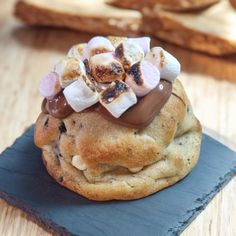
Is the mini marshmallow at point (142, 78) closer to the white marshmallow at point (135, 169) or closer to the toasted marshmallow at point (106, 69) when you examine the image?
the toasted marshmallow at point (106, 69)

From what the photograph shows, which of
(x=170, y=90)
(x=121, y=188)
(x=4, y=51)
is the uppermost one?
(x=170, y=90)

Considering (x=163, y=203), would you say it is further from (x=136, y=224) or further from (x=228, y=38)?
(x=228, y=38)

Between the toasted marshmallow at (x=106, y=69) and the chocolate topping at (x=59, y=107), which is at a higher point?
the toasted marshmallow at (x=106, y=69)

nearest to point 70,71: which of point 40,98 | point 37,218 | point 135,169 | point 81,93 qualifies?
point 81,93

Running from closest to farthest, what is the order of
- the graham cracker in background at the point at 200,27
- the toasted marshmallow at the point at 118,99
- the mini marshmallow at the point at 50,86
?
the toasted marshmallow at the point at 118,99 < the mini marshmallow at the point at 50,86 < the graham cracker in background at the point at 200,27

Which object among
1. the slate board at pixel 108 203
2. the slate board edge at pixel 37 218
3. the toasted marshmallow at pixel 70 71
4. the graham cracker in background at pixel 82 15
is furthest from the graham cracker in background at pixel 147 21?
the slate board edge at pixel 37 218

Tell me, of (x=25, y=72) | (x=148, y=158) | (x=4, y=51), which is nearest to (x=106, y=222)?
(x=148, y=158)
